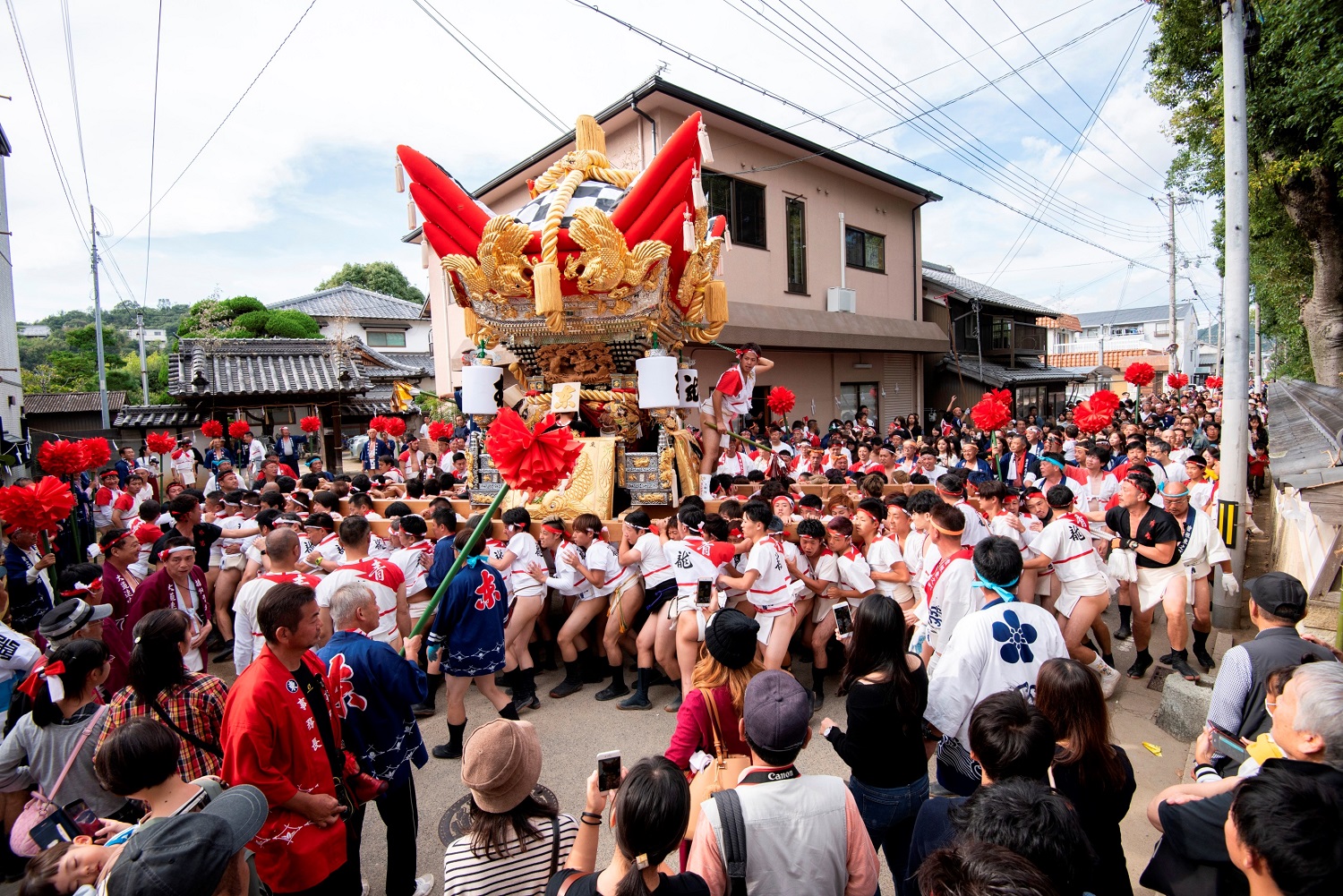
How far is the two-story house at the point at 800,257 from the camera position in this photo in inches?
561

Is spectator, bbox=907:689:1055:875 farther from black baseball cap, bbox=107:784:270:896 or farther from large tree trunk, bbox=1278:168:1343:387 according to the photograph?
large tree trunk, bbox=1278:168:1343:387

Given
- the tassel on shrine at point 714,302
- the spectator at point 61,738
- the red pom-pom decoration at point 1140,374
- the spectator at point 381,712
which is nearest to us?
the spectator at point 61,738

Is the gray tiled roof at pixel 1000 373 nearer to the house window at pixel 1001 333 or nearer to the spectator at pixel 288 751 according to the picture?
the house window at pixel 1001 333

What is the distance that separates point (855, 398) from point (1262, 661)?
17143 mm

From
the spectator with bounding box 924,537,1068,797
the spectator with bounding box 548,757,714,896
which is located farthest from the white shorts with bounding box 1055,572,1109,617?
the spectator with bounding box 548,757,714,896

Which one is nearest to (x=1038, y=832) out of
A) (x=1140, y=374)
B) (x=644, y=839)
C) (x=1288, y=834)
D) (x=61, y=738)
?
(x=1288, y=834)

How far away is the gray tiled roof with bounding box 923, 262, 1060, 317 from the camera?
2252cm

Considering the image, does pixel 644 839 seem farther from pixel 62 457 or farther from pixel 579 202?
pixel 62 457

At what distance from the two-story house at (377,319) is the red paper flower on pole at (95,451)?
22716 millimetres

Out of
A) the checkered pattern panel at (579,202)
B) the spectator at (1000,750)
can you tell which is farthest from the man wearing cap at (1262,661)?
the checkered pattern panel at (579,202)

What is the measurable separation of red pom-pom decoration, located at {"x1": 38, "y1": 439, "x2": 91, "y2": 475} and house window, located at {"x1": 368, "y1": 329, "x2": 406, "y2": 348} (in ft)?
86.3

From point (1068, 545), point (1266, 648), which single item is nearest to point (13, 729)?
point (1266, 648)

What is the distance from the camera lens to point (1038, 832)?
1.66 m

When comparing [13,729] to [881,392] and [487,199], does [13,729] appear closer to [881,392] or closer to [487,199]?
[487,199]
